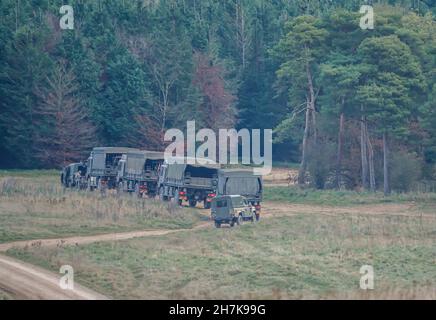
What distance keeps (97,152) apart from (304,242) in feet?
96.6

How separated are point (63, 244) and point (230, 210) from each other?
1003 cm

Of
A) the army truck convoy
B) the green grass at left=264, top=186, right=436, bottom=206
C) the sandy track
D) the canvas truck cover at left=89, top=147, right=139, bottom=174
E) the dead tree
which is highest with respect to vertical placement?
the dead tree

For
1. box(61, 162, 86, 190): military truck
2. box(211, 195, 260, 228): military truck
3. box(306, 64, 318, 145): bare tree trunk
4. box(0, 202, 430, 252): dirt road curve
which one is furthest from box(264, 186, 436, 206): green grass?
box(211, 195, 260, 228): military truck

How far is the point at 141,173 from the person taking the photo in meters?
63.3

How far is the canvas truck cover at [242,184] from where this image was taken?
52.9 meters

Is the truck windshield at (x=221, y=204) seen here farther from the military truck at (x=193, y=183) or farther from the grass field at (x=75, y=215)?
the military truck at (x=193, y=183)

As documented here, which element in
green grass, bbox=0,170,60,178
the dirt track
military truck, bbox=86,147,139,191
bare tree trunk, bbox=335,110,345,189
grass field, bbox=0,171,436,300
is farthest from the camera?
green grass, bbox=0,170,60,178

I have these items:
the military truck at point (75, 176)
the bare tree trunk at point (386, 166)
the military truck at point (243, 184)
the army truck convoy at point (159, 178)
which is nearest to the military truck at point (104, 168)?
the army truck convoy at point (159, 178)

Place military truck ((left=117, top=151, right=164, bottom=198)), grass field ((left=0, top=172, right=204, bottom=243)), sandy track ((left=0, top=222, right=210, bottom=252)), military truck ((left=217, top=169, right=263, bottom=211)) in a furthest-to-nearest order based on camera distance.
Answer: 1. military truck ((left=117, top=151, right=164, bottom=198))
2. military truck ((left=217, top=169, right=263, bottom=211))
3. grass field ((left=0, top=172, right=204, bottom=243))
4. sandy track ((left=0, top=222, right=210, bottom=252))

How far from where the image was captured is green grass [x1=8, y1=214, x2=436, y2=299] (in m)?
31.6

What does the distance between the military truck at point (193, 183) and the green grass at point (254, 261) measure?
374 inches

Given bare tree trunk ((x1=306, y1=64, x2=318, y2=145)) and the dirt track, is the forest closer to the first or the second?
bare tree trunk ((x1=306, y1=64, x2=318, y2=145))

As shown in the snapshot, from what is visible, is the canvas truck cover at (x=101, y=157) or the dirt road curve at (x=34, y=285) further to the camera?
the canvas truck cover at (x=101, y=157)

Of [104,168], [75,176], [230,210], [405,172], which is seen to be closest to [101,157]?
[104,168]
